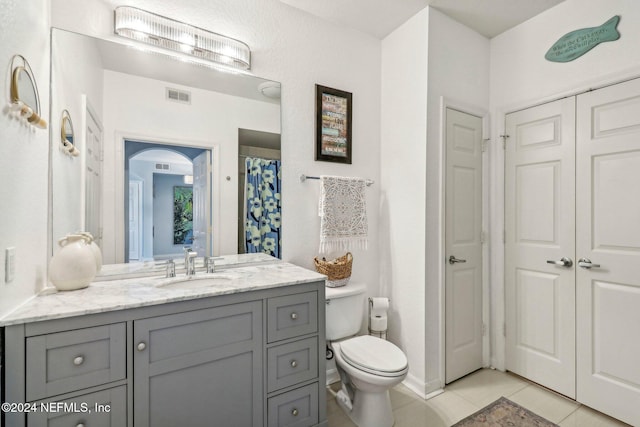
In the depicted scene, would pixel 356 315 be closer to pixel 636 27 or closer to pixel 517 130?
pixel 517 130

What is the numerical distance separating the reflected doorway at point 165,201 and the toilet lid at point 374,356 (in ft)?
3.48

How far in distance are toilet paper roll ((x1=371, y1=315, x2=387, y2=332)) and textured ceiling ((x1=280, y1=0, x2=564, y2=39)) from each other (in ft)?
7.28

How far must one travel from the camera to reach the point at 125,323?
1.16 meters

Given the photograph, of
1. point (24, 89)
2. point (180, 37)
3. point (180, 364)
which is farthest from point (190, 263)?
point (180, 37)

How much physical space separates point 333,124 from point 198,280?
142 centimetres

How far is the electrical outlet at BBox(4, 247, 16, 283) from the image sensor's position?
3.41 ft

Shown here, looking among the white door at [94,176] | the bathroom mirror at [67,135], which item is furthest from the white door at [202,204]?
the bathroom mirror at [67,135]

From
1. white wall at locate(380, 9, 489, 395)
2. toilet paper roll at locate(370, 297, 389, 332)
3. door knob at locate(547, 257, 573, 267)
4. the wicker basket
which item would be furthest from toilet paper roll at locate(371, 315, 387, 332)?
door knob at locate(547, 257, 573, 267)

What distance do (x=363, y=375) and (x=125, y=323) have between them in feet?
3.97

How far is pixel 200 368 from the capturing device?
1305 mm

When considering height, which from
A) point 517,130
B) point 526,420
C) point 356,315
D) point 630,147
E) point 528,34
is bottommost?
point 526,420

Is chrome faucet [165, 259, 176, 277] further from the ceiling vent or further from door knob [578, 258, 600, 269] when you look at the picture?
door knob [578, 258, 600, 269]

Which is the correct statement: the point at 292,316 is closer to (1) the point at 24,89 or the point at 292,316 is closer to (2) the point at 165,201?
(2) the point at 165,201

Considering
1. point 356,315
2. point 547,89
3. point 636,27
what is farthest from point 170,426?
point 636,27
